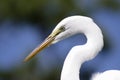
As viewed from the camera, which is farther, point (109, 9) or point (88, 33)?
point (109, 9)

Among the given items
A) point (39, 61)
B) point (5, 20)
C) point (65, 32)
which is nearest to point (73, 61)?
point (65, 32)

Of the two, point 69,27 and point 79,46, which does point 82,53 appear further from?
point 69,27

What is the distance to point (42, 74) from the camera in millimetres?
15383

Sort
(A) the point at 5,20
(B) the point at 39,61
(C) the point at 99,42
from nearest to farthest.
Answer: (C) the point at 99,42, (B) the point at 39,61, (A) the point at 5,20

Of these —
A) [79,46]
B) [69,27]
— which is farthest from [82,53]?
[69,27]

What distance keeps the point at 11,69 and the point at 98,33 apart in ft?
35.2

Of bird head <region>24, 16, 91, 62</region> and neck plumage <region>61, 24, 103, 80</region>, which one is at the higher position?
bird head <region>24, 16, 91, 62</region>

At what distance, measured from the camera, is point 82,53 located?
512 cm

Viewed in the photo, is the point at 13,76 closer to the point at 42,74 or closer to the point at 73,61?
the point at 42,74

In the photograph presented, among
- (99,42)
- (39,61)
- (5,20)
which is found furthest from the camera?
(5,20)

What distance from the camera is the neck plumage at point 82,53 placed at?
16.8ft

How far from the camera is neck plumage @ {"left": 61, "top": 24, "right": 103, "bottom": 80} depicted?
5109 millimetres

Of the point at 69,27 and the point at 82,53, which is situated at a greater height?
the point at 69,27

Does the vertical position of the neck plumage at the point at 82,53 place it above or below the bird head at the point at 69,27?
below
